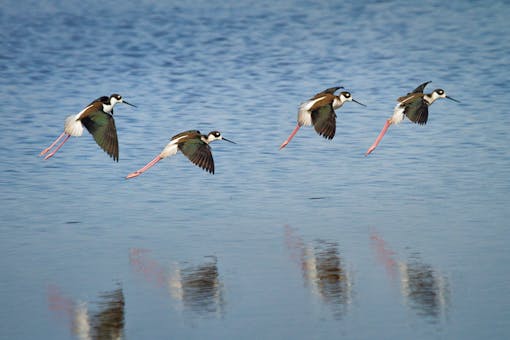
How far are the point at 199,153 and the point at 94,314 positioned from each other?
13.0ft

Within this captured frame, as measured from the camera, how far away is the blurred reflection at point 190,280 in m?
7.38

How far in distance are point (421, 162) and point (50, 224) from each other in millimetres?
4214

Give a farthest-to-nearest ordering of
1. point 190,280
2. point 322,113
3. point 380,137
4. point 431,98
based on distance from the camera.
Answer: point 431,98 < point 380,137 < point 322,113 < point 190,280

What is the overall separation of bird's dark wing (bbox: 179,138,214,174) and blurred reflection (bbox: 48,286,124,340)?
3.24 meters

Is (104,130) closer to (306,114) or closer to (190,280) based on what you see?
(306,114)

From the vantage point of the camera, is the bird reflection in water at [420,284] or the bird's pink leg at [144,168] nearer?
the bird reflection in water at [420,284]

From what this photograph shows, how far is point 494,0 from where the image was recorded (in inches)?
983

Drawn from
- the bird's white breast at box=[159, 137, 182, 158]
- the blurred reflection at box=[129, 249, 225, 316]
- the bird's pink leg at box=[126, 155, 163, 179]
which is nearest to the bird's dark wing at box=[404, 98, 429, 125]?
the bird's white breast at box=[159, 137, 182, 158]

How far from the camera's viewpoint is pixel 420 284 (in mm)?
7738

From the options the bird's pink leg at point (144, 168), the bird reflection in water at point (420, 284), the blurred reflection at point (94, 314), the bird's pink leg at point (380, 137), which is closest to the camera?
the blurred reflection at point (94, 314)

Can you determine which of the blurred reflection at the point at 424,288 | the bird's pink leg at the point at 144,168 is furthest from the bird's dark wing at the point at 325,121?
the blurred reflection at the point at 424,288

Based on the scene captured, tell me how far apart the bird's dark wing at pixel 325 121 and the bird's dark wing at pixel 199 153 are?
4.16 ft

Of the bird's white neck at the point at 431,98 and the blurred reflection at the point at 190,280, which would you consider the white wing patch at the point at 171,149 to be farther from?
the bird's white neck at the point at 431,98

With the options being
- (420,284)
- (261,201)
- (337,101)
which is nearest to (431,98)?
(337,101)
